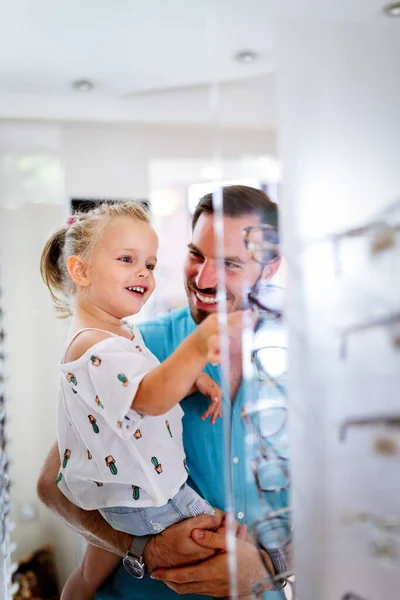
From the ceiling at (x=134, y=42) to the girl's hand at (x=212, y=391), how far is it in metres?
0.51

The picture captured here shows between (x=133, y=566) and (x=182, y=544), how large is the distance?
120 millimetres

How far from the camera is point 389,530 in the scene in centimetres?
104

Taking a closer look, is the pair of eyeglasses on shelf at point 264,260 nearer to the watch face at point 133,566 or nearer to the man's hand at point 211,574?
the man's hand at point 211,574

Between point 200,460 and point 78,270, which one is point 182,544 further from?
point 78,270

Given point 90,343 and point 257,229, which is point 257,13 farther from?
point 90,343

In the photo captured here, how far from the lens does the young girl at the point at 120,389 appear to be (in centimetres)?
112

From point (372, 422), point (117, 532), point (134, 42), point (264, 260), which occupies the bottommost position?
point (117, 532)

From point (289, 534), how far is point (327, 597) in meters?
0.11

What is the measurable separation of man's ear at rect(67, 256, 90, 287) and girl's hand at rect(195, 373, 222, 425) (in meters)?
0.27

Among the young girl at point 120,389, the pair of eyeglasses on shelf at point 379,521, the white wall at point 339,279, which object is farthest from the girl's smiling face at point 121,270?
the pair of eyeglasses on shelf at point 379,521

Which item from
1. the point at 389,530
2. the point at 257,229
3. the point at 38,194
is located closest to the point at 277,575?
the point at 389,530

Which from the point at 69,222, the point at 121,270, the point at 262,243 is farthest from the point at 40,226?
the point at 262,243

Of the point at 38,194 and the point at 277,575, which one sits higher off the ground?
the point at 38,194

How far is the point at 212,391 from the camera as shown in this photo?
1227mm
